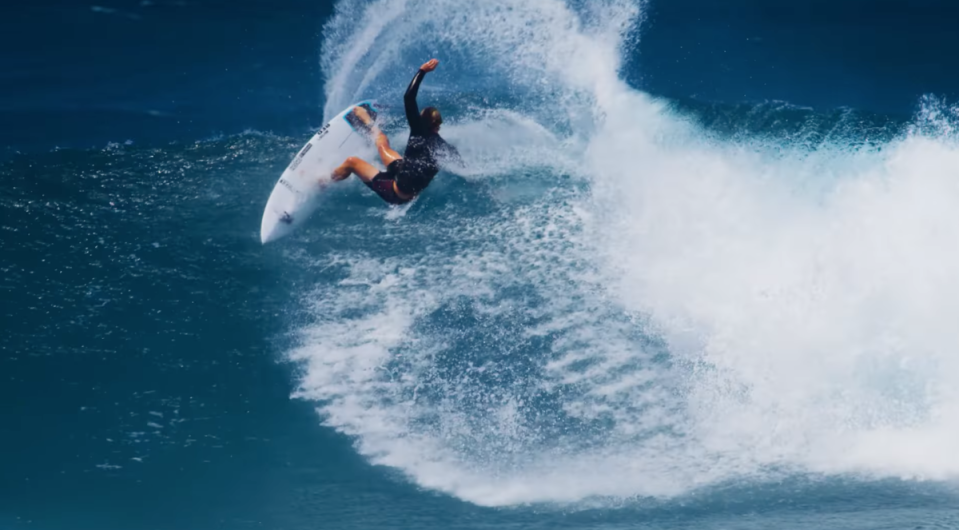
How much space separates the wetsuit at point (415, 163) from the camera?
14.9ft

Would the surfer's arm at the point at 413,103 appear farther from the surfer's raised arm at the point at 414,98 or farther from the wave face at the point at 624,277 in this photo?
the wave face at the point at 624,277

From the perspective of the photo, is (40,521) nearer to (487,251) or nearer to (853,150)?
(487,251)

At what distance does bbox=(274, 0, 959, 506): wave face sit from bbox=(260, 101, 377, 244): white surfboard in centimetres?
44

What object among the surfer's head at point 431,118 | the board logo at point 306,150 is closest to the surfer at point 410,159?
the surfer's head at point 431,118

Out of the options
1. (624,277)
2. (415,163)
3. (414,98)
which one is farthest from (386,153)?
(624,277)

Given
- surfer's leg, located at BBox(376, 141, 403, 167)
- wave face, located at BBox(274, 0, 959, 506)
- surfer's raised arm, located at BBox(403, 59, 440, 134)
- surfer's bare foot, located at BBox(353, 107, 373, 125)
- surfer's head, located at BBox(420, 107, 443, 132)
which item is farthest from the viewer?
wave face, located at BBox(274, 0, 959, 506)

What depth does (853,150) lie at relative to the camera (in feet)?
18.5

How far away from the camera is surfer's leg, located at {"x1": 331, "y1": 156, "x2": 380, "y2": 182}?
4.92m

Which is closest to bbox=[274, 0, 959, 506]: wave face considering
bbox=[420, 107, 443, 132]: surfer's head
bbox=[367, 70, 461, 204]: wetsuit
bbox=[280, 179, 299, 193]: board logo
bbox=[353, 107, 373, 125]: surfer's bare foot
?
bbox=[353, 107, 373, 125]: surfer's bare foot

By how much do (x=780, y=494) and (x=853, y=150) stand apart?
10.4 ft

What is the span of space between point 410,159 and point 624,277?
2046 mm

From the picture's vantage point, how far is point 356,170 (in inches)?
195

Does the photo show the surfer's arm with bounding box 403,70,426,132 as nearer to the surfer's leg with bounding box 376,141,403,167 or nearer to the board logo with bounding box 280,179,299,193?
the surfer's leg with bounding box 376,141,403,167

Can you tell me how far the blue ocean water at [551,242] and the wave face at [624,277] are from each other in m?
0.02
